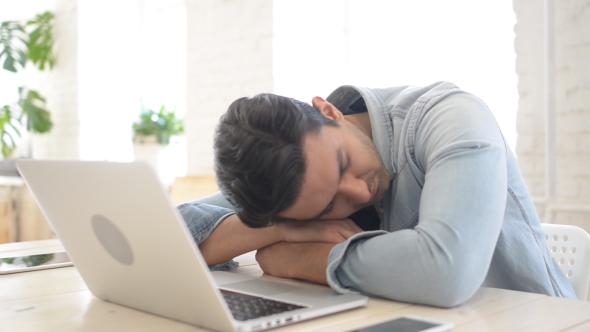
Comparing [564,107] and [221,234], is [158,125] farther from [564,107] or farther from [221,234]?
[221,234]

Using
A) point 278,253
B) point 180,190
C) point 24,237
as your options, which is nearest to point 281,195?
point 278,253

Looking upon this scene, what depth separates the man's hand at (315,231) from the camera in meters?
0.99

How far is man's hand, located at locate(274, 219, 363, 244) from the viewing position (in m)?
0.99

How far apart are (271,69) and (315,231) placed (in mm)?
2095

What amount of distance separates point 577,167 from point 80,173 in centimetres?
177

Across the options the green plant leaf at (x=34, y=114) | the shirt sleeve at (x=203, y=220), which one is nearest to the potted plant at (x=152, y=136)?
the green plant leaf at (x=34, y=114)

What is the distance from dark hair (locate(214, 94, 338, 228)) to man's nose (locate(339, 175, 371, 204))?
99mm

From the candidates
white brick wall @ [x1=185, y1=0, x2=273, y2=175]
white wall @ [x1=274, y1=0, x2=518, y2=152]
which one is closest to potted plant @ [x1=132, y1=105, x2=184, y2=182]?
white brick wall @ [x1=185, y1=0, x2=273, y2=175]

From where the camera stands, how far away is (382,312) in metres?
0.74

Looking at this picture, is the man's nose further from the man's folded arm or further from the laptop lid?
the laptop lid

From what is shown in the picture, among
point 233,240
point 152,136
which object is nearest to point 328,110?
point 233,240

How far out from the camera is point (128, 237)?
0.69m

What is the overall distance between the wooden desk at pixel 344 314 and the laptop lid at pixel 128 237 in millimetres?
33

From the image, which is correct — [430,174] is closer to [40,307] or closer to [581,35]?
[40,307]
